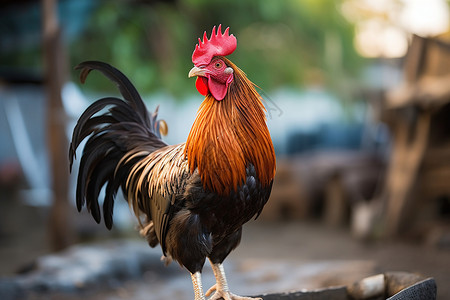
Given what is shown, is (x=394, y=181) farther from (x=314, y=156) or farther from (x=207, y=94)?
(x=207, y=94)

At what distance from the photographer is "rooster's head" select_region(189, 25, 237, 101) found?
196cm

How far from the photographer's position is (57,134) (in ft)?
17.9

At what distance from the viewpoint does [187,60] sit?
9828 millimetres

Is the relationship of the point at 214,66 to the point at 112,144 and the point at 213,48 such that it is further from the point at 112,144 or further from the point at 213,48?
the point at 112,144

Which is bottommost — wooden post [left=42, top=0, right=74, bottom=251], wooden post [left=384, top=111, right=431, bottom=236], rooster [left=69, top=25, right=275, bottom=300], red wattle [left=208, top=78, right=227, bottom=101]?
rooster [left=69, top=25, right=275, bottom=300]

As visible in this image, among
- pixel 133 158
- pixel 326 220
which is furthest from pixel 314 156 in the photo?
pixel 133 158

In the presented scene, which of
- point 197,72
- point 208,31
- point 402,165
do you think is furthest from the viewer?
point 208,31

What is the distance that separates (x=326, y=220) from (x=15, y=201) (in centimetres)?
619

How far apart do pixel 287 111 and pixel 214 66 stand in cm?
1121

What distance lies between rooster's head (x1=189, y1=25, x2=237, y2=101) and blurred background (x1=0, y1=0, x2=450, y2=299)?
33 cm

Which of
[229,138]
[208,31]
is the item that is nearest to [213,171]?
[229,138]

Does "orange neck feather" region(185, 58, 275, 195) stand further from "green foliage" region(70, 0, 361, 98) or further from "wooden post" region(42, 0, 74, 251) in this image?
"green foliage" region(70, 0, 361, 98)

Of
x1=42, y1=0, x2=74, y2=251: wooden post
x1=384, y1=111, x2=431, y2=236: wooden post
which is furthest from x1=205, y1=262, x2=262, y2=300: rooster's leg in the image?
x1=384, y1=111, x2=431, y2=236: wooden post

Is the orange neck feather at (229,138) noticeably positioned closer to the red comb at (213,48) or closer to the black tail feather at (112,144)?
the red comb at (213,48)
